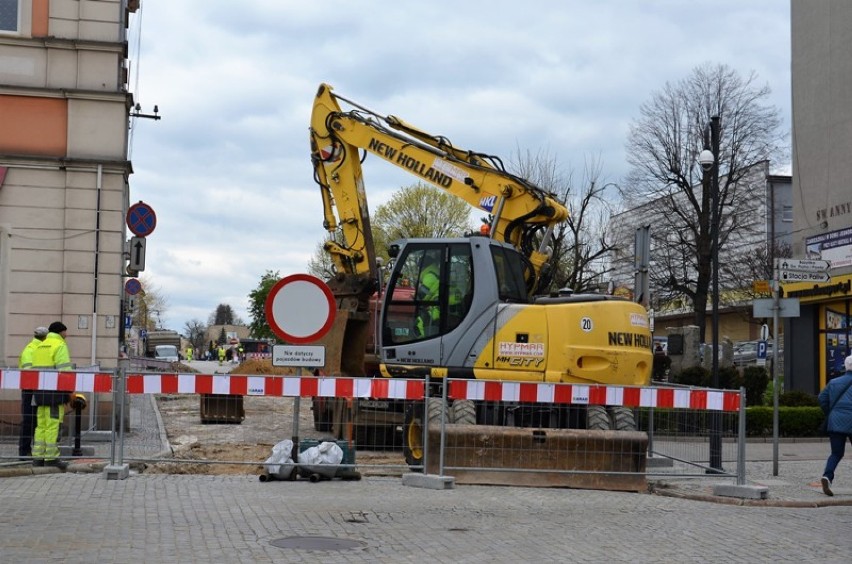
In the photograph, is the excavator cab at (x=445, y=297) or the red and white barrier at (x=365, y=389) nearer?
the red and white barrier at (x=365, y=389)

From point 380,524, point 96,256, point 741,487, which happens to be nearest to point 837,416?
point 741,487

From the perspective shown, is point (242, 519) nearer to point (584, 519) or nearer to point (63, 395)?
point (584, 519)

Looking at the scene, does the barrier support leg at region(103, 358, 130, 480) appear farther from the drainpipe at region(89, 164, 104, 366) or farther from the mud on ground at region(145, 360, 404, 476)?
the drainpipe at region(89, 164, 104, 366)

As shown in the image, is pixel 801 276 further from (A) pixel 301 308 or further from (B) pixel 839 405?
(A) pixel 301 308

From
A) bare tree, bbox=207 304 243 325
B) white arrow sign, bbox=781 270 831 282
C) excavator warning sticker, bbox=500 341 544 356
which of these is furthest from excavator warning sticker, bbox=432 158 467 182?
bare tree, bbox=207 304 243 325

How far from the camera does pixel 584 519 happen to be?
1077 centimetres

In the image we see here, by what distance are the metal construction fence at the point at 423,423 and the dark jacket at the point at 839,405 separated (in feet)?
3.81

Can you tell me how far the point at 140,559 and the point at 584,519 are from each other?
455 cm

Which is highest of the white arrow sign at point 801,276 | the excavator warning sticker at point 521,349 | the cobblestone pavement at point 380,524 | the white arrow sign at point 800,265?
the white arrow sign at point 800,265

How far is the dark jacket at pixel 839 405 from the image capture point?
44.5 feet

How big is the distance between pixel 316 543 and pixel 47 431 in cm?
590

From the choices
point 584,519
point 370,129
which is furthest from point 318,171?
point 584,519

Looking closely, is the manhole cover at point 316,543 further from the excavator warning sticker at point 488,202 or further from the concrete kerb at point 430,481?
the excavator warning sticker at point 488,202

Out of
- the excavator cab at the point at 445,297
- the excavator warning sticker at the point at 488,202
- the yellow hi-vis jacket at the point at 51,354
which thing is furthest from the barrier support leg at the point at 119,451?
the excavator warning sticker at the point at 488,202
